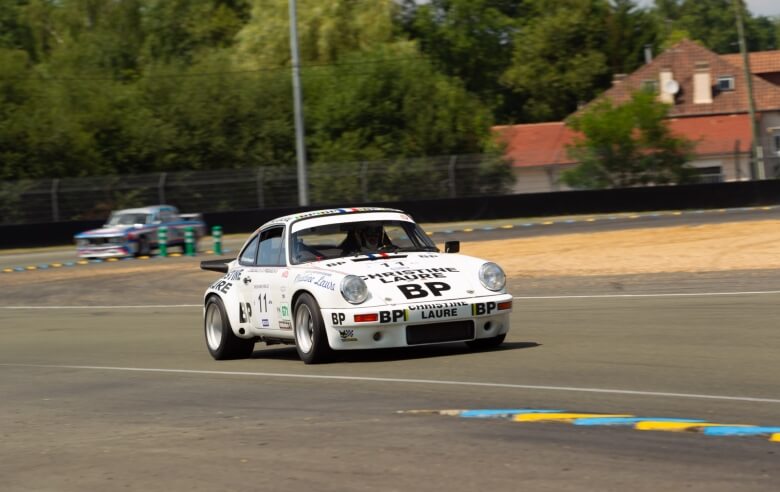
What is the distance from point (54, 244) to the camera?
4419cm

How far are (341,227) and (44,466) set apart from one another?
17.5 ft

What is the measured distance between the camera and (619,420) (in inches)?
288

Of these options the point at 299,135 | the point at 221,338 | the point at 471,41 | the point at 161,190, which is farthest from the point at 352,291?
the point at 471,41

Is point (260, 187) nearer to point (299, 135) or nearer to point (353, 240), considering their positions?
point (299, 135)

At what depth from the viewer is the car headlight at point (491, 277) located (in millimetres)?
11203

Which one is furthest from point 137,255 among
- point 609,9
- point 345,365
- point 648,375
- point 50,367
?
point 609,9

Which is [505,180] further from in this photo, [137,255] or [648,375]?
[648,375]

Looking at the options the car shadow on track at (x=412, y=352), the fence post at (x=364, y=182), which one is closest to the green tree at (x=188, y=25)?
the fence post at (x=364, y=182)

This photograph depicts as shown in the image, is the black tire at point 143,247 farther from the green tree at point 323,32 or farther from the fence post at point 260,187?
→ the green tree at point 323,32

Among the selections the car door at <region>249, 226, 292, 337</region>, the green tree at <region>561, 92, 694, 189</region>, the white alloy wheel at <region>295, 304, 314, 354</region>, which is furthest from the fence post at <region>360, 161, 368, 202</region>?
the white alloy wheel at <region>295, 304, 314, 354</region>

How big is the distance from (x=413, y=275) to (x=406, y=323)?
0.48 m

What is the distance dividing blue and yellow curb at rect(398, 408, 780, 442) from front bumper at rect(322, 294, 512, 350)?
2526 millimetres

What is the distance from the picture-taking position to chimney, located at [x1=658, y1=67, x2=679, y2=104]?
74.2 m

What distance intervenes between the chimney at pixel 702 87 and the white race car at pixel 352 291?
6511 centimetres
